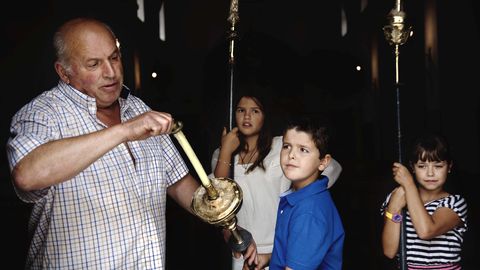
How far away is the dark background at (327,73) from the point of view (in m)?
2.77

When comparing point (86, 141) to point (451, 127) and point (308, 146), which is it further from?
point (451, 127)

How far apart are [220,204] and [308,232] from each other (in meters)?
0.30

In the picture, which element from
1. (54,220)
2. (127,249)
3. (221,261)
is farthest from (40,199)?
(221,261)

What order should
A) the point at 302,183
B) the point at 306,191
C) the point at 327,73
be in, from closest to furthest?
the point at 306,191
the point at 302,183
the point at 327,73

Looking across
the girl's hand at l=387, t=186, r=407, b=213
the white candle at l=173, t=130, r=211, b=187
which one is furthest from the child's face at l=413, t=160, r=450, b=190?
the white candle at l=173, t=130, r=211, b=187

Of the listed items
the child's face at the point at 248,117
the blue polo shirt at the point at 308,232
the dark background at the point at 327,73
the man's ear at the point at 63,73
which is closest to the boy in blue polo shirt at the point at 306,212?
the blue polo shirt at the point at 308,232

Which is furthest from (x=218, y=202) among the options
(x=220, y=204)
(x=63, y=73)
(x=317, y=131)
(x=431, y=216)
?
(x=431, y=216)

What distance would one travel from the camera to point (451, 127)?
9.00ft

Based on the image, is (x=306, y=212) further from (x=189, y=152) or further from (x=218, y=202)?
(x=189, y=152)

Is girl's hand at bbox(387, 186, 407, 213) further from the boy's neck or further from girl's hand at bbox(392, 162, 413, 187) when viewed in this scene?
the boy's neck

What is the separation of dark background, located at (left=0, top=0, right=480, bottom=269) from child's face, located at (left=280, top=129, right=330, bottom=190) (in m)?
0.70

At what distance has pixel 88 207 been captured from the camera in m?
1.83

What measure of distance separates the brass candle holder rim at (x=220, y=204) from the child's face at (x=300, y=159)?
0.82ft

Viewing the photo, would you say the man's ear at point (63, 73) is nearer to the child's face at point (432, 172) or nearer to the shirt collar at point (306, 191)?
the shirt collar at point (306, 191)
